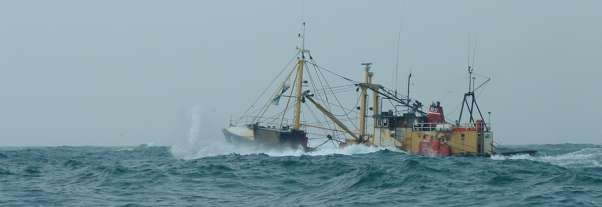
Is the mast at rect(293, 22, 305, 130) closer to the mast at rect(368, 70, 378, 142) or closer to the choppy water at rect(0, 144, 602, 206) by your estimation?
the mast at rect(368, 70, 378, 142)

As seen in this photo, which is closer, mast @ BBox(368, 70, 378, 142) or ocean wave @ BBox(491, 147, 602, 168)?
ocean wave @ BBox(491, 147, 602, 168)

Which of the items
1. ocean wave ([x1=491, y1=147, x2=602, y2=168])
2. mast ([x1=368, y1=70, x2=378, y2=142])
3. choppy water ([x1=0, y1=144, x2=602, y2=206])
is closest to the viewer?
choppy water ([x1=0, y1=144, x2=602, y2=206])

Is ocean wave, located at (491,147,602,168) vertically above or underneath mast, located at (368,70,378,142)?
underneath

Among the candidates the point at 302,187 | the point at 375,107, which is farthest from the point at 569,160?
the point at 302,187

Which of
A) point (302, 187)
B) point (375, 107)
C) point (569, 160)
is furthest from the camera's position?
point (375, 107)

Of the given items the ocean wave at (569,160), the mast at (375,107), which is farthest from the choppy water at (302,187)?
the mast at (375,107)

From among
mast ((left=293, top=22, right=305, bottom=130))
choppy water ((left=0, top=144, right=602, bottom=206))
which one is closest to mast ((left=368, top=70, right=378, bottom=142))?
mast ((left=293, top=22, right=305, bottom=130))

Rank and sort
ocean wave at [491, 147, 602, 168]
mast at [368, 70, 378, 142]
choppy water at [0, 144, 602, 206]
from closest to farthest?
1. choppy water at [0, 144, 602, 206]
2. ocean wave at [491, 147, 602, 168]
3. mast at [368, 70, 378, 142]

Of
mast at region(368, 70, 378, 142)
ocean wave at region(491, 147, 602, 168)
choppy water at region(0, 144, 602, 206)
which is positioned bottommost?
choppy water at region(0, 144, 602, 206)

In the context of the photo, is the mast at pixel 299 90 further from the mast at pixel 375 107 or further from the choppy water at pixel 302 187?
the choppy water at pixel 302 187

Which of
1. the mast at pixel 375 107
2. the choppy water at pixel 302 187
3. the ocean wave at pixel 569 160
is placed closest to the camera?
the choppy water at pixel 302 187

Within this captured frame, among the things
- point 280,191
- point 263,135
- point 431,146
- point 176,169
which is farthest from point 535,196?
point 263,135

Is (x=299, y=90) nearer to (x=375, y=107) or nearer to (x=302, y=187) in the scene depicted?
(x=375, y=107)

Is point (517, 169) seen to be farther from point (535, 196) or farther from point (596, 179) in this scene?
point (535, 196)
